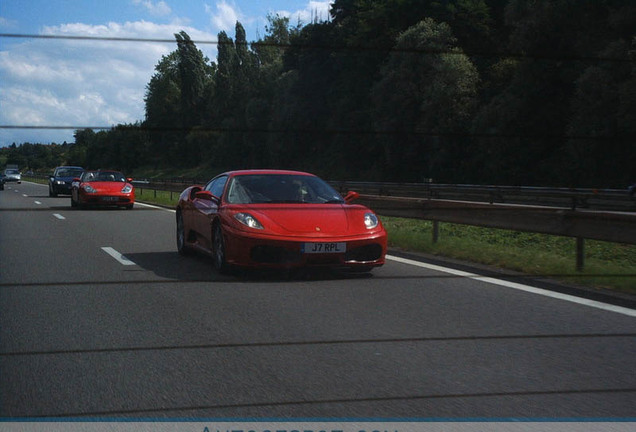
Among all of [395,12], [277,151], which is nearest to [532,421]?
[395,12]

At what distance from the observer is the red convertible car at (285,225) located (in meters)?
8.32

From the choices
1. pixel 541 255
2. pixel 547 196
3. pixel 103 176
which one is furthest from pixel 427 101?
pixel 541 255

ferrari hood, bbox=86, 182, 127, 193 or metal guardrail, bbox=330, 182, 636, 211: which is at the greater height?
ferrari hood, bbox=86, 182, 127, 193

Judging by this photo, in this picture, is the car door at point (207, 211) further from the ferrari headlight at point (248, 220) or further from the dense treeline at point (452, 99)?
the dense treeline at point (452, 99)

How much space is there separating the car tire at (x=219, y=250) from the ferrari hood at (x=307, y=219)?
60cm

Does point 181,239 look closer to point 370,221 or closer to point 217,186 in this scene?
point 217,186

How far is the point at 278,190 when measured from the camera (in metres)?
9.47

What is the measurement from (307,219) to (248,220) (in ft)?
2.14

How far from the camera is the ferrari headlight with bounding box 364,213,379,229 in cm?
884

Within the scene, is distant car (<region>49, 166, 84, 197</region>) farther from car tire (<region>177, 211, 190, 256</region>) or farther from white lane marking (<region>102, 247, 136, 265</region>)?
car tire (<region>177, 211, 190, 256</region>)

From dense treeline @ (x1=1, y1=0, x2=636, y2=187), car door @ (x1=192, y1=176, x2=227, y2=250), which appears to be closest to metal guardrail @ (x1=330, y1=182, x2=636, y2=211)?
dense treeline @ (x1=1, y1=0, x2=636, y2=187)

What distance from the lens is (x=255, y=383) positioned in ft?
14.4

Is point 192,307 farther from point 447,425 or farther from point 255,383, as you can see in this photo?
point 447,425

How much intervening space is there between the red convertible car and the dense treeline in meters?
1.69
